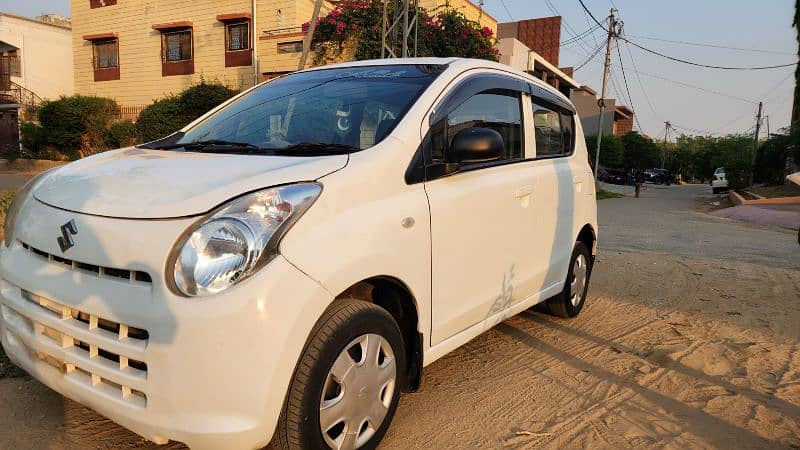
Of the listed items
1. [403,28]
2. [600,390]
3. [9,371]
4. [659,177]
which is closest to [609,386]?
[600,390]

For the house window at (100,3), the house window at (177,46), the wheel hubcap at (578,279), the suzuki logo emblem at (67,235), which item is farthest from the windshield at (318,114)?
the house window at (100,3)

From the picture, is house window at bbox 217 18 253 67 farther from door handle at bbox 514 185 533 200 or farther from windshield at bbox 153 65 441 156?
door handle at bbox 514 185 533 200

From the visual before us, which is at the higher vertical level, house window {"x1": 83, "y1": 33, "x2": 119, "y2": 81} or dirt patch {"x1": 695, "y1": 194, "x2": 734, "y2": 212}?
house window {"x1": 83, "y1": 33, "x2": 119, "y2": 81}

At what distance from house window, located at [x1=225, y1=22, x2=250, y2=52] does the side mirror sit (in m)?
21.0

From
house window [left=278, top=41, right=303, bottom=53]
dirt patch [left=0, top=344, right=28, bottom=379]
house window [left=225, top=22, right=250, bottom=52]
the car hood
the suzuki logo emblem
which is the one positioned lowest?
dirt patch [left=0, top=344, right=28, bottom=379]

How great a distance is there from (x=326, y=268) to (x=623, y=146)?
51.2m

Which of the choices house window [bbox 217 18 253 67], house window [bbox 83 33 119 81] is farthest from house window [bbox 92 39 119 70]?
house window [bbox 217 18 253 67]

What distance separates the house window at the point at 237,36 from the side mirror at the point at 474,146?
68.9ft

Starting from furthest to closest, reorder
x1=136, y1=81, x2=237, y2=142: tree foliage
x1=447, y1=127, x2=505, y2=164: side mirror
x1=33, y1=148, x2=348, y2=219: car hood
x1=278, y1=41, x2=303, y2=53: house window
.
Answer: x1=278, y1=41, x2=303, y2=53: house window → x1=136, y1=81, x2=237, y2=142: tree foliage → x1=447, y1=127, x2=505, y2=164: side mirror → x1=33, y1=148, x2=348, y2=219: car hood

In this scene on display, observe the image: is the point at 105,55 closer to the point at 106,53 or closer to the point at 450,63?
the point at 106,53

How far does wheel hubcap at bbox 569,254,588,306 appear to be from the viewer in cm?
440

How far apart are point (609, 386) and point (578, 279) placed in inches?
52.1

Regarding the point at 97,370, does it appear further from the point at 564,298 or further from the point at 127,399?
the point at 564,298

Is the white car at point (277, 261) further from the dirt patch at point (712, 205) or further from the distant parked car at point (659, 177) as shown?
the distant parked car at point (659, 177)
